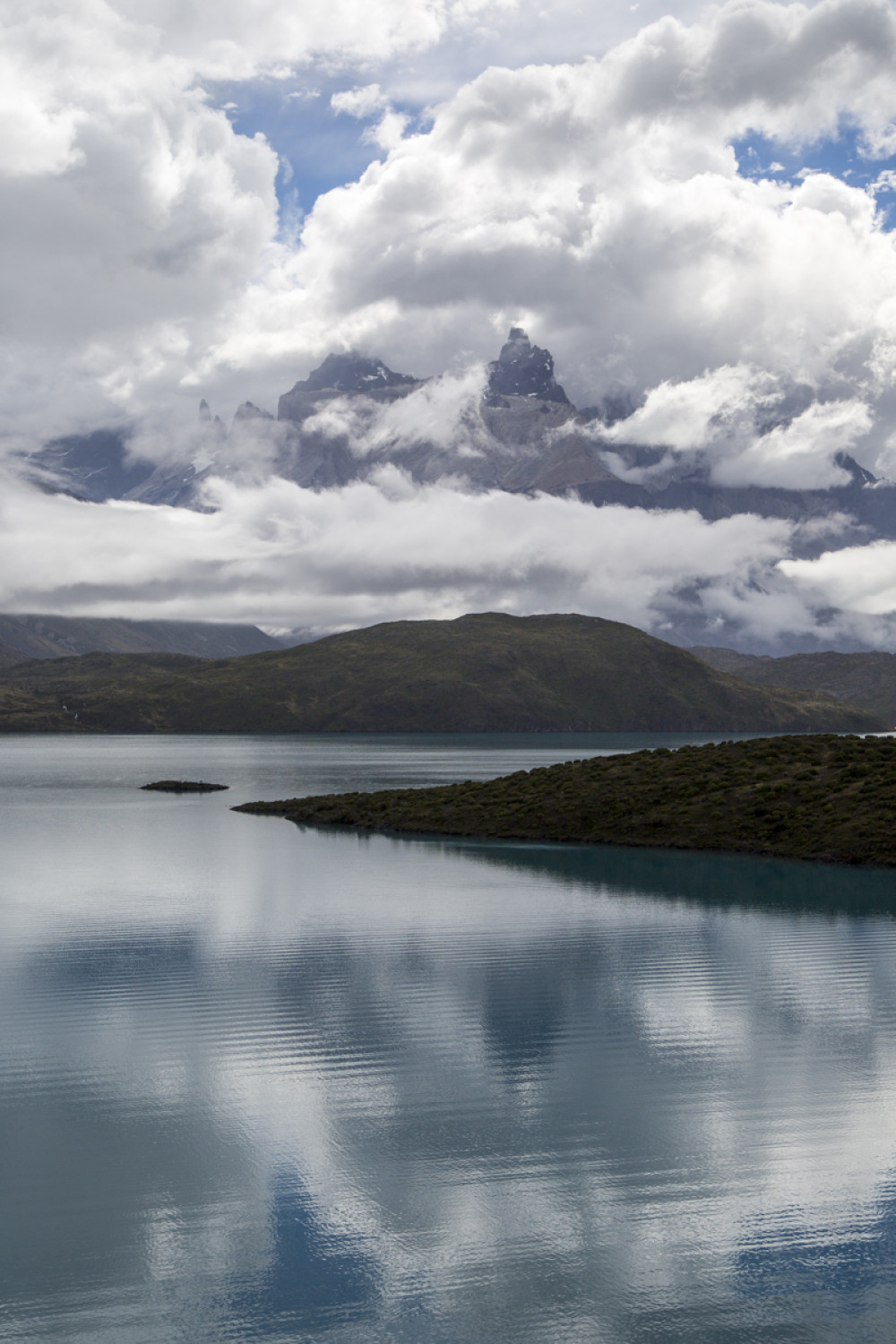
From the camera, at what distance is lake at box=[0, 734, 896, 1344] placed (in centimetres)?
1355

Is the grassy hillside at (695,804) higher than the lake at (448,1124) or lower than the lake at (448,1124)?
higher

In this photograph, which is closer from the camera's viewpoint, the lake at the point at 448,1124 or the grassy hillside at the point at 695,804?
the lake at the point at 448,1124

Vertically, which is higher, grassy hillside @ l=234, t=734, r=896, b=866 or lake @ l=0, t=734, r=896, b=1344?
grassy hillside @ l=234, t=734, r=896, b=866

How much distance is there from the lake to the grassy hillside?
16912 mm

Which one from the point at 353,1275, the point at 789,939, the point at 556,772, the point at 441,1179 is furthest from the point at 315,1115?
the point at 556,772

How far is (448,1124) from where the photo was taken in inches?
771

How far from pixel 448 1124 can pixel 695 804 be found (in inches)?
2017

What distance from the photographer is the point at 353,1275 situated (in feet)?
46.0

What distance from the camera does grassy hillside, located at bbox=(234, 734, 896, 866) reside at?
6125 centimetres

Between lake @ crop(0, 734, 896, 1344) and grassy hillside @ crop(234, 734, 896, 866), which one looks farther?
grassy hillside @ crop(234, 734, 896, 866)

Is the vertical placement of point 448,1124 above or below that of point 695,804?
below

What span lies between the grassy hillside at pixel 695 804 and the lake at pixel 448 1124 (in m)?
16.9

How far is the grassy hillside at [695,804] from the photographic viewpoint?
61.2 meters

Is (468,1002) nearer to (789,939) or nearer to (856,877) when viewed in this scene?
(789,939)
